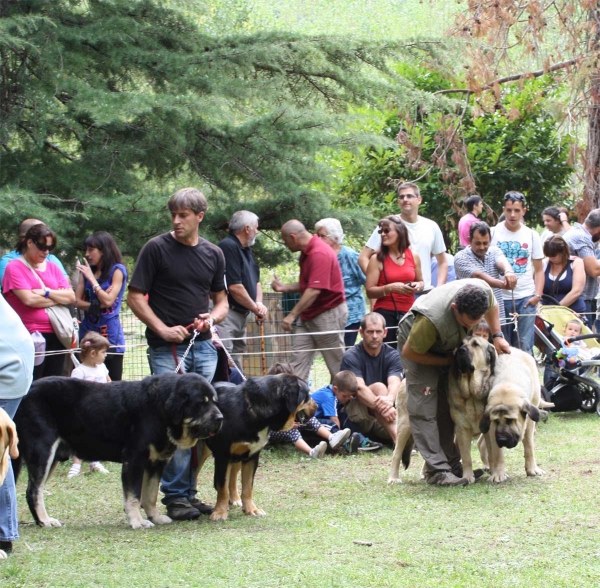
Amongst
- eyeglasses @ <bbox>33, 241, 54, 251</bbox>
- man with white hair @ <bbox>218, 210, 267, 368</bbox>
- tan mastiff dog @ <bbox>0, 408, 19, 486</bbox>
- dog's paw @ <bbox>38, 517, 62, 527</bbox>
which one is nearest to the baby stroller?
man with white hair @ <bbox>218, 210, 267, 368</bbox>

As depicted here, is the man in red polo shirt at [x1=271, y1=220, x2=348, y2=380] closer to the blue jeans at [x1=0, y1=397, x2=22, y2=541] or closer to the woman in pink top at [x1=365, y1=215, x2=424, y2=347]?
the woman in pink top at [x1=365, y1=215, x2=424, y2=347]

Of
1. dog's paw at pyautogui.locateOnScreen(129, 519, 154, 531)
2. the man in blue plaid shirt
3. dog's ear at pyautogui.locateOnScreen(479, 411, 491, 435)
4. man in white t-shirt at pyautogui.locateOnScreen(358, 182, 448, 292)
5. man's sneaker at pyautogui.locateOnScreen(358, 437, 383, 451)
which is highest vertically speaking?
man in white t-shirt at pyautogui.locateOnScreen(358, 182, 448, 292)

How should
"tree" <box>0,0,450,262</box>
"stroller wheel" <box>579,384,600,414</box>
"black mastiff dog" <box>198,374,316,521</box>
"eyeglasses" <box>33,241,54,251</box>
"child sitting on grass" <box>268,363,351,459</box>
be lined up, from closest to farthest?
"black mastiff dog" <box>198,374,316,521</box>, "eyeglasses" <box>33,241,54,251</box>, "child sitting on grass" <box>268,363,351,459</box>, "tree" <box>0,0,450,262</box>, "stroller wheel" <box>579,384,600,414</box>

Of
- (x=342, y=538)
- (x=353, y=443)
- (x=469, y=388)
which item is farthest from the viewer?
(x=353, y=443)

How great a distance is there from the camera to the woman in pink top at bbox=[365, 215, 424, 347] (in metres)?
9.84

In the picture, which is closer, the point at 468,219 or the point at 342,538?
the point at 342,538

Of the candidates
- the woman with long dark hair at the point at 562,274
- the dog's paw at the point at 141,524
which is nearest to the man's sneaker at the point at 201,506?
the dog's paw at the point at 141,524

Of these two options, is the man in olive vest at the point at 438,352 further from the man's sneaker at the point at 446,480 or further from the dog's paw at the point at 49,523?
the dog's paw at the point at 49,523

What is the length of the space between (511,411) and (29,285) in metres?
4.05

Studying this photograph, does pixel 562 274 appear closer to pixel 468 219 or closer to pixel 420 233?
pixel 468 219

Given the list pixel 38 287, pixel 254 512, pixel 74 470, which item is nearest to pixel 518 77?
pixel 38 287

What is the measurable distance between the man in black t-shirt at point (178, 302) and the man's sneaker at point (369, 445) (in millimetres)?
2841

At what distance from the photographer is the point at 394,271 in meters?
9.88

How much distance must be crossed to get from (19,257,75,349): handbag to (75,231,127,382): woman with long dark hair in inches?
18.0
